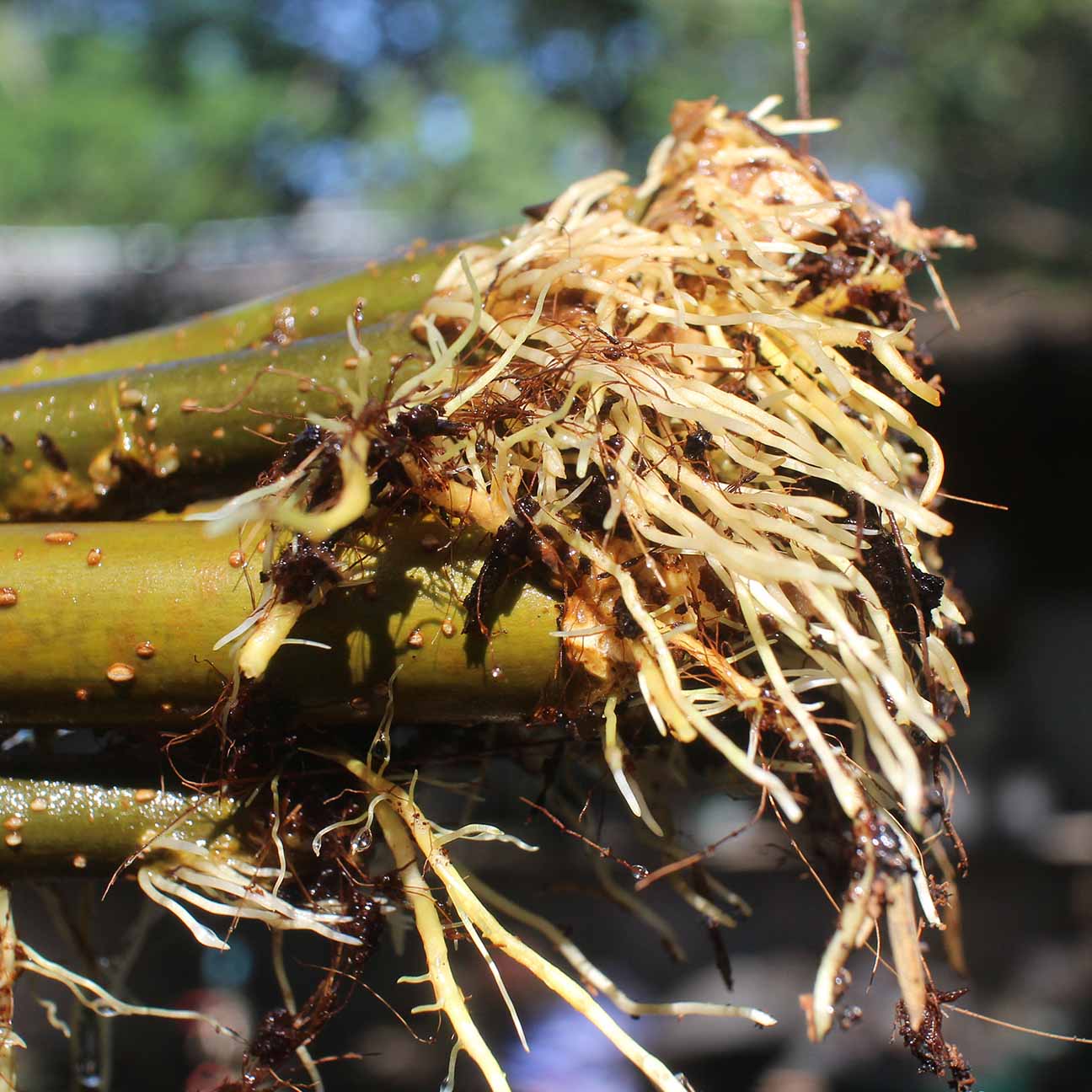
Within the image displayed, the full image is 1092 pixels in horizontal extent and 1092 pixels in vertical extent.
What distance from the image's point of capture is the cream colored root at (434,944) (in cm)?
81

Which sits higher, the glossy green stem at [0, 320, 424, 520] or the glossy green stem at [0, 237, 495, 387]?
the glossy green stem at [0, 237, 495, 387]

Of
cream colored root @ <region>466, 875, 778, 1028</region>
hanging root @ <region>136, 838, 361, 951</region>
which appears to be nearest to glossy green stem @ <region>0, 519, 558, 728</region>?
hanging root @ <region>136, 838, 361, 951</region>

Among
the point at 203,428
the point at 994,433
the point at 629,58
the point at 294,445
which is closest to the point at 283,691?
the point at 294,445

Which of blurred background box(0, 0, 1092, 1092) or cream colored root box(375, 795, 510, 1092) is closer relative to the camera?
cream colored root box(375, 795, 510, 1092)

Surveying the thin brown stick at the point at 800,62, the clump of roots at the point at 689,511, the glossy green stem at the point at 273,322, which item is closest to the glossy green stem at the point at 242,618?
the clump of roots at the point at 689,511

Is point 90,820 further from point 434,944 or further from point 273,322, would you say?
point 273,322

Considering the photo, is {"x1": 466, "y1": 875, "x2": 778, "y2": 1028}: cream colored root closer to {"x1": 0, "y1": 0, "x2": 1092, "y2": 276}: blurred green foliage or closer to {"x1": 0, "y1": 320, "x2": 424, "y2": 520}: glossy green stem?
{"x1": 0, "y1": 320, "x2": 424, "y2": 520}: glossy green stem

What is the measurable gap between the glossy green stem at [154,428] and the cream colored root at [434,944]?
0.41 metres

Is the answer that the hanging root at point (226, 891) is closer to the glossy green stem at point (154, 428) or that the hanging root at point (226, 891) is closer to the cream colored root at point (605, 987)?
the cream colored root at point (605, 987)

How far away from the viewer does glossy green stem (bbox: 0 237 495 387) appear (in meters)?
1.13

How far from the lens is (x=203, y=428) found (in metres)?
1.04

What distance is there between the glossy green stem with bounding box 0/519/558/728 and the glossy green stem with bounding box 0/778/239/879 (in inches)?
4.3

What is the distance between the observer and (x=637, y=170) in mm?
11734

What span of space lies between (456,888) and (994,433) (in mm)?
3570
